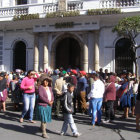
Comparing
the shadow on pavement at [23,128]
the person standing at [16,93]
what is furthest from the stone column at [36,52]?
the shadow on pavement at [23,128]

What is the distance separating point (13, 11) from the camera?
62.3 ft

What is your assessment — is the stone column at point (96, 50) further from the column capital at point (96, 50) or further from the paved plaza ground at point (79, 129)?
the paved plaza ground at point (79, 129)

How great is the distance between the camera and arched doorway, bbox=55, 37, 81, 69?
744 inches

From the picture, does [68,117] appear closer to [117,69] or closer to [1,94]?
[1,94]

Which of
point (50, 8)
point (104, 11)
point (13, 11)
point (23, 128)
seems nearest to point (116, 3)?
point (104, 11)

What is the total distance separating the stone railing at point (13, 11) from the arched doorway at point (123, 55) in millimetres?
7052

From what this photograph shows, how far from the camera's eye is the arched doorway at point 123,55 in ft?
55.7

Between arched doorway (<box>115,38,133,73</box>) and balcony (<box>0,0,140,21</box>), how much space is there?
2218 millimetres

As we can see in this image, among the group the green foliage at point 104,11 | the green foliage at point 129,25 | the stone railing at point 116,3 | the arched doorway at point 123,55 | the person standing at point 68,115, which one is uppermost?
the stone railing at point 116,3

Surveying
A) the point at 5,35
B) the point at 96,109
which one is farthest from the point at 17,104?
the point at 5,35

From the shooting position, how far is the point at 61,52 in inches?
758

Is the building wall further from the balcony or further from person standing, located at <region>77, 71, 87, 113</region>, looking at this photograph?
person standing, located at <region>77, 71, 87, 113</region>

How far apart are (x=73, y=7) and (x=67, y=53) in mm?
3438

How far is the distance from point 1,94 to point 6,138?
394cm
